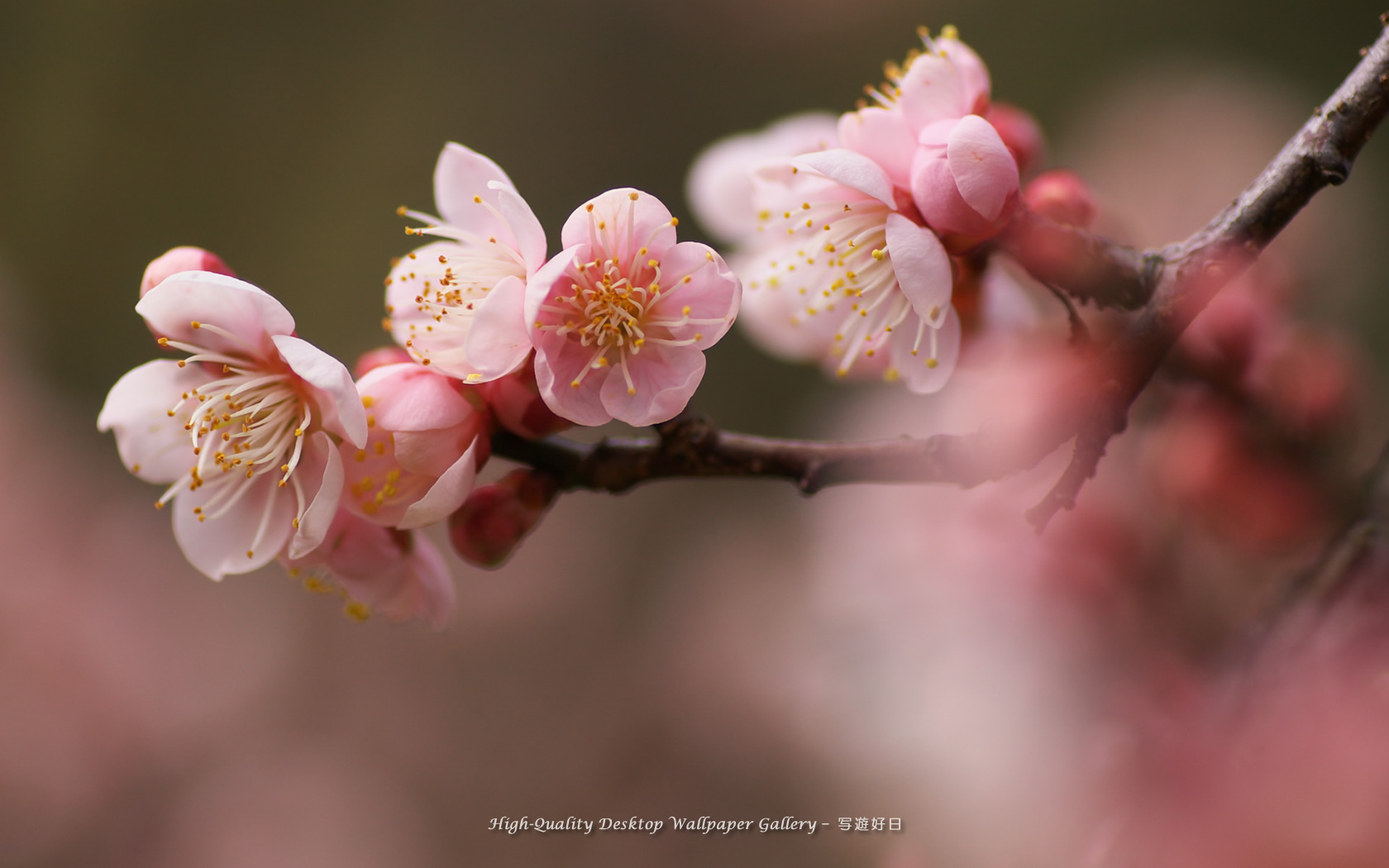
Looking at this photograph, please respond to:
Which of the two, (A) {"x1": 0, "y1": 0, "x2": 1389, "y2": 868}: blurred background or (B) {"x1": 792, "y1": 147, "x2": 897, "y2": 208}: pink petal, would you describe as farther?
(A) {"x1": 0, "y1": 0, "x2": 1389, "y2": 868}: blurred background

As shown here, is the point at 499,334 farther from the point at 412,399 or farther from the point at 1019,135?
the point at 1019,135

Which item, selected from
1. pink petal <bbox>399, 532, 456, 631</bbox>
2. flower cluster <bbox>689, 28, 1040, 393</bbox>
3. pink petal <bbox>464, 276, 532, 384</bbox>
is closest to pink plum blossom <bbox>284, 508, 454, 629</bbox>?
pink petal <bbox>399, 532, 456, 631</bbox>

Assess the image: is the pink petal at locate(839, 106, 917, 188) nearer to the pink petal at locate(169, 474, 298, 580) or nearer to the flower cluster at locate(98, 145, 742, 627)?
the flower cluster at locate(98, 145, 742, 627)

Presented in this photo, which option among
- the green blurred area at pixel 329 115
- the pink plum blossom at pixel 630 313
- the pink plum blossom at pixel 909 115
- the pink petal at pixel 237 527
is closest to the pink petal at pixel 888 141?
the pink plum blossom at pixel 909 115

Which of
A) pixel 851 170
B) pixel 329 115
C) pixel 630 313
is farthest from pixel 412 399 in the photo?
pixel 329 115

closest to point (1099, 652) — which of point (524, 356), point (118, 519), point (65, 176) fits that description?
point (524, 356)

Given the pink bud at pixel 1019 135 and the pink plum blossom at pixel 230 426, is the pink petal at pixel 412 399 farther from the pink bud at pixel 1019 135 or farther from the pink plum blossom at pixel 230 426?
the pink bud at pixel 1019 135
